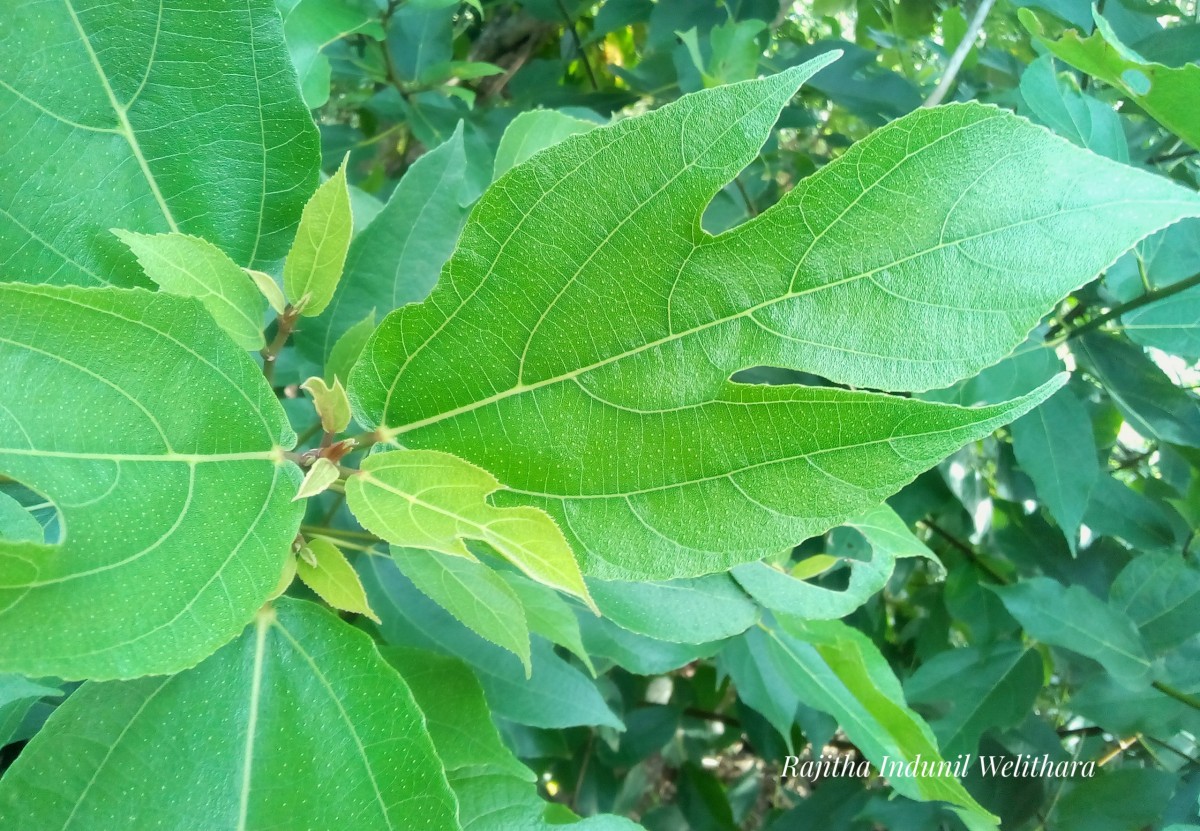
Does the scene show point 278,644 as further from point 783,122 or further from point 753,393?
point 783,122

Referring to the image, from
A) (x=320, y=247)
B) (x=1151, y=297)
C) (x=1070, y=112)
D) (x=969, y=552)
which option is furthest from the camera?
(x=969, y=552)

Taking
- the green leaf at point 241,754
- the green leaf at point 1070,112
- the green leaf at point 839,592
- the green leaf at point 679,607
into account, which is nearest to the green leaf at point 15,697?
the green leaf at point 241,754

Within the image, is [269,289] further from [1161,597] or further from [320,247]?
[1161,597]

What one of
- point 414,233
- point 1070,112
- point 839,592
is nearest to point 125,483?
point 414,233

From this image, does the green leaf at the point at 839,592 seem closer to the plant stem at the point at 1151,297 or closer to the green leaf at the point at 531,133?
the green leaf at the point at 531,133

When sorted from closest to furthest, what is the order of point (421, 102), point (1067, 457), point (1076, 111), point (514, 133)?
point (514, 133) → point (1076, 111) → point (1067, 457) → point (421, 102)

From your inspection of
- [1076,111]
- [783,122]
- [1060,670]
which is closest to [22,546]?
[1076,111]

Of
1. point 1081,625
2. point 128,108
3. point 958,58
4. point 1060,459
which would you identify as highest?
point 128,108
